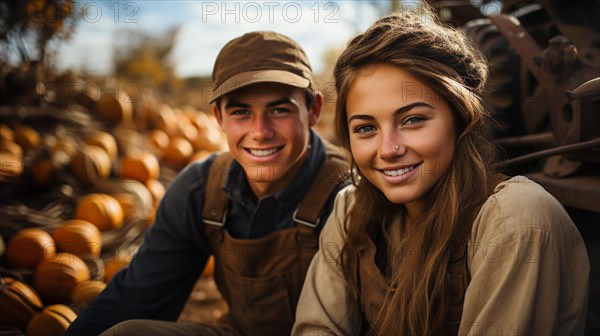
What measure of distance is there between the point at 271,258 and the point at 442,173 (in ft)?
3.22

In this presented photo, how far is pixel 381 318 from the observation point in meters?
1.80

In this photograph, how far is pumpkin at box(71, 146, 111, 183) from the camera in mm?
4133

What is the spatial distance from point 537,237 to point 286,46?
1.47 m

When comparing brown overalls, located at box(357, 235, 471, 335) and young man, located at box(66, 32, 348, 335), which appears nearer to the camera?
brown overalls, located at box(357, 235, 471, 335)

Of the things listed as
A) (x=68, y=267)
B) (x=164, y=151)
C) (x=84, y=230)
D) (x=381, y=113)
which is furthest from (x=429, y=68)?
(x=164, y=151)

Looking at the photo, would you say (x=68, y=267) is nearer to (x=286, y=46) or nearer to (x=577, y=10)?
(x=286, y=46)

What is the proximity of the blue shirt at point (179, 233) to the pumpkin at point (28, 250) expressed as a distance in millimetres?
1034

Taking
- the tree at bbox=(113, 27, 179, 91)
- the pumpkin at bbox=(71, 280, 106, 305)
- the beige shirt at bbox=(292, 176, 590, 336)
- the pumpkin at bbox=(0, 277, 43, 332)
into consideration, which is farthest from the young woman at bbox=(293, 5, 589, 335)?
the tree at bbox=(113, 27, 179, 91)

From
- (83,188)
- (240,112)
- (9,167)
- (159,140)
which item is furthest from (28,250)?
(159,140)

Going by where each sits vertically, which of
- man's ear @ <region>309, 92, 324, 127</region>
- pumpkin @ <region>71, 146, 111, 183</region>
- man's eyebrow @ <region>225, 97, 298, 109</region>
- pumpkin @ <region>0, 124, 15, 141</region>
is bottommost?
pumpkin @ <region>71, 146, 111, 183</region>

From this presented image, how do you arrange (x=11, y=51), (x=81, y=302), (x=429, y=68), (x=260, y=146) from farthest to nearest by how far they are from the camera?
(x=11, y=51) → (x=81, y=302) → (x=260, y=146) → (x=429, y=68)

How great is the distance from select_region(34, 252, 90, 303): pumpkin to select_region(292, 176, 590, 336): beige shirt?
2.35 meters

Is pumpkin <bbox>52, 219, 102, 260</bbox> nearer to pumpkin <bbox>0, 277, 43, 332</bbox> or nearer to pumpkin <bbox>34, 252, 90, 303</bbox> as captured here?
pumpkin <bbox>34, 252, 90, 303</bbox>

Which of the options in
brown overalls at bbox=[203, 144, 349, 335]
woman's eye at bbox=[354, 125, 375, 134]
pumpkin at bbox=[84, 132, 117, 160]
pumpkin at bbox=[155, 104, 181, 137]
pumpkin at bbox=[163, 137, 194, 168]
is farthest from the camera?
pumpkin at bbox=[155, 104, 181, 137]
